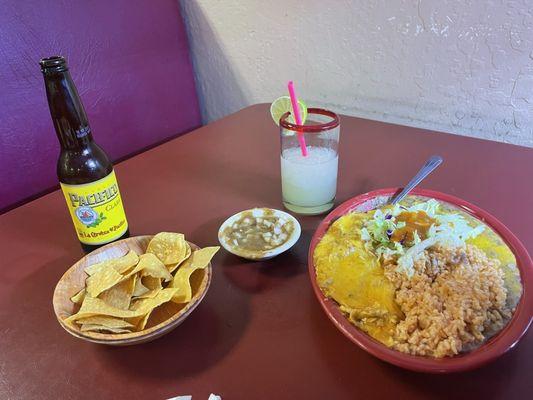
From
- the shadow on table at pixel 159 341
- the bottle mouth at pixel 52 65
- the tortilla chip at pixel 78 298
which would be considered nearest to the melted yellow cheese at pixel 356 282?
the shadow on table at pixel 159 341

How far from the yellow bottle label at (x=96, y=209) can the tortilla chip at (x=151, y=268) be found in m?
0.13

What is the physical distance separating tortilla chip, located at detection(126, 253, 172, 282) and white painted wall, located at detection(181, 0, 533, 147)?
1267 mm

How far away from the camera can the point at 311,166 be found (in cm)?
97

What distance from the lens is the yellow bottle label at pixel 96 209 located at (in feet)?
2.63

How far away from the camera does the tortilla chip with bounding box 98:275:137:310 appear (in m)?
0.71

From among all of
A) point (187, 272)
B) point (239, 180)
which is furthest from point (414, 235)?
point (239, 180)

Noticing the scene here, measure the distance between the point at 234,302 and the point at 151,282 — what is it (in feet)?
0.54

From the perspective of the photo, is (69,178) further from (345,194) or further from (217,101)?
(217,101)

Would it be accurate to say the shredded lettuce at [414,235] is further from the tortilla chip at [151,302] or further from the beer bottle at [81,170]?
the beer bottle at [81,170]

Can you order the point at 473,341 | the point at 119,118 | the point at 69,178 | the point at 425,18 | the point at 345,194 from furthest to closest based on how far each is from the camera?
the point at 119,118 → the point at 425,18 → the point at 345,194 → the point at 69,178 → the point at 473,341

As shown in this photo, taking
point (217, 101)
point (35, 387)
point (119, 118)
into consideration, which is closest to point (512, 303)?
point (35, 387)

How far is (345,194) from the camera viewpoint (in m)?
1.10

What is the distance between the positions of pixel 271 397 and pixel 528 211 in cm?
77

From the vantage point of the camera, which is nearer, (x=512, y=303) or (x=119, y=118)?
(x=512, y=303)
